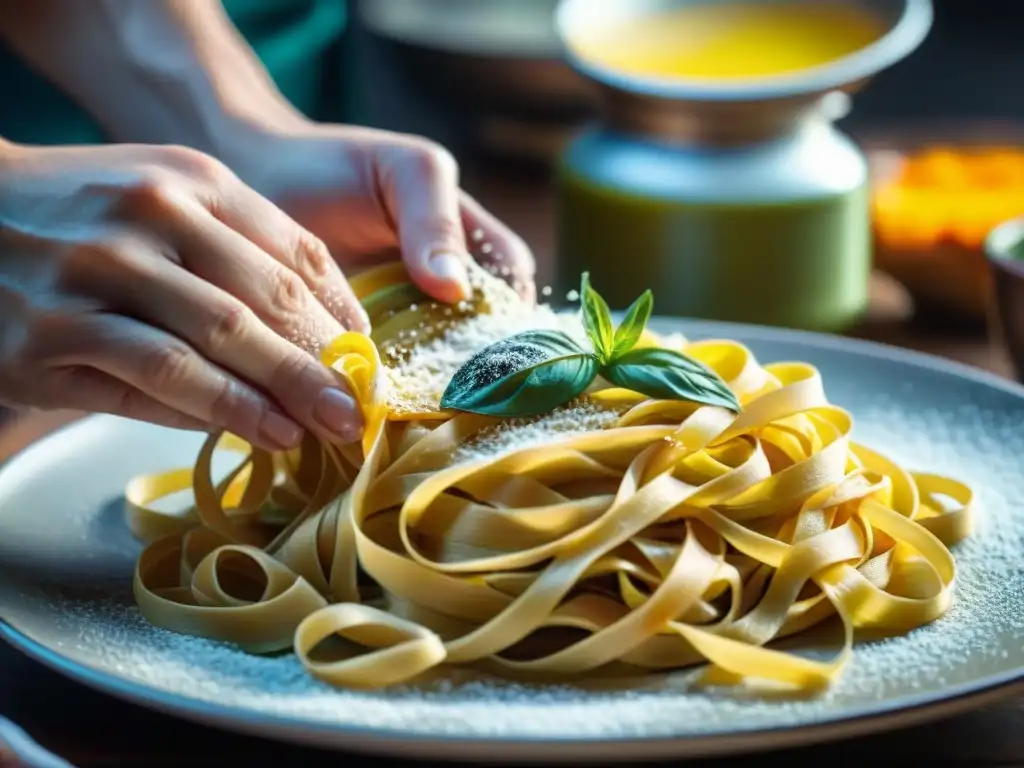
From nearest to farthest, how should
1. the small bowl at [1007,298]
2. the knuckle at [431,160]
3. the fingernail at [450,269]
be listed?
the fingernail at [450,269]
the knuckle at [431,160]
the small bowl at [1007,298]

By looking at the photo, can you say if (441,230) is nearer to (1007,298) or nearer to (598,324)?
(598,324)

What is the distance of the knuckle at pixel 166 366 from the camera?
132cm

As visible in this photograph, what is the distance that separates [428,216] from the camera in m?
1.60

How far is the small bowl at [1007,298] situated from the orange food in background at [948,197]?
0.19m

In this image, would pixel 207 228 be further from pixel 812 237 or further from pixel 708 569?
pixel 812 237

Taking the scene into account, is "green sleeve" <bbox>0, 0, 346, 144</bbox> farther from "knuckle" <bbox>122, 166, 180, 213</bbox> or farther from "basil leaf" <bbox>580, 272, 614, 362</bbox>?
"basil leaf" <bbox>580, 272, 614, 362</bbox>

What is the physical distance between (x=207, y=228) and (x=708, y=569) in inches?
20.7

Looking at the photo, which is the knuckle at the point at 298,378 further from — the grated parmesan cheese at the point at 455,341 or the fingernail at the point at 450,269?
the fingernail at the point at 450,269

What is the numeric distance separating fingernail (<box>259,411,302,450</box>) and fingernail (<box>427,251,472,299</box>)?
0.81ft

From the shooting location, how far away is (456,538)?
1.33 m

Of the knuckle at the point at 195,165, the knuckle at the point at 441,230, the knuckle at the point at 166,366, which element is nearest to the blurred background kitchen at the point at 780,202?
the knuckle at the point at 441,230

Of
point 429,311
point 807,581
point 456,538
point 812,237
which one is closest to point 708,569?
point 807,581

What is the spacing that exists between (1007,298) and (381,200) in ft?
2.51

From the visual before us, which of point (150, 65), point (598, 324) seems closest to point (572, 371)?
point (598, 324)
